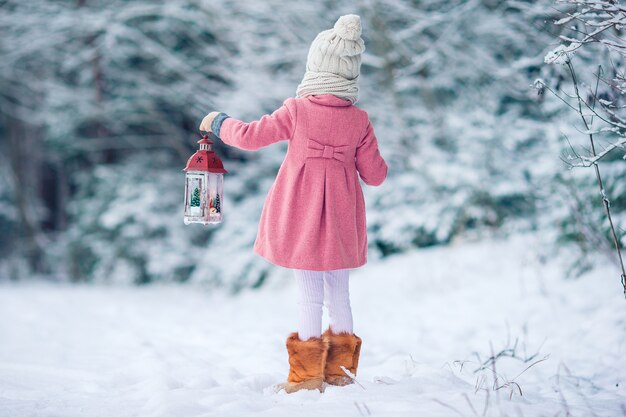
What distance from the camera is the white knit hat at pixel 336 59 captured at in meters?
2.29

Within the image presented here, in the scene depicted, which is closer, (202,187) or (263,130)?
(263,130)

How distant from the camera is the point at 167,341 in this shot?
4.08 metres

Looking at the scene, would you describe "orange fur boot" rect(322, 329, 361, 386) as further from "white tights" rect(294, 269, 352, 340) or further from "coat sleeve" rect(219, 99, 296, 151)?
"coat sleeve" rect(219, 99, 296, 151)

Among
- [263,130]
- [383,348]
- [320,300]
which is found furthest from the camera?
[383,348]

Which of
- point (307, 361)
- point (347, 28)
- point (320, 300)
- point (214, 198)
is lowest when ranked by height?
point (307, 361)

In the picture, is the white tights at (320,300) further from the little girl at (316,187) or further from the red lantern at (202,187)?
the red lantern at (202,187)

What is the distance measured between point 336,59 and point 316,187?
612 millimetres

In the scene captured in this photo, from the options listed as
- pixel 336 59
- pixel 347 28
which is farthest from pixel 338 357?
pixel 347 28

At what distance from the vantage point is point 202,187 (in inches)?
95.6

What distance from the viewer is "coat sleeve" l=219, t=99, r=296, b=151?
7.44 feet

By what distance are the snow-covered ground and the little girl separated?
229mm

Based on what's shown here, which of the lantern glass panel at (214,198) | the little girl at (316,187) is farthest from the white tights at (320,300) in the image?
the lantern glass panel at (214,198)

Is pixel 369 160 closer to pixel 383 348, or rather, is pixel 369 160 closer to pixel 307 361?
pixel 307 361

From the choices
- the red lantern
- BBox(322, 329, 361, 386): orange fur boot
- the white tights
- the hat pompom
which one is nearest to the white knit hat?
the hat pompom
